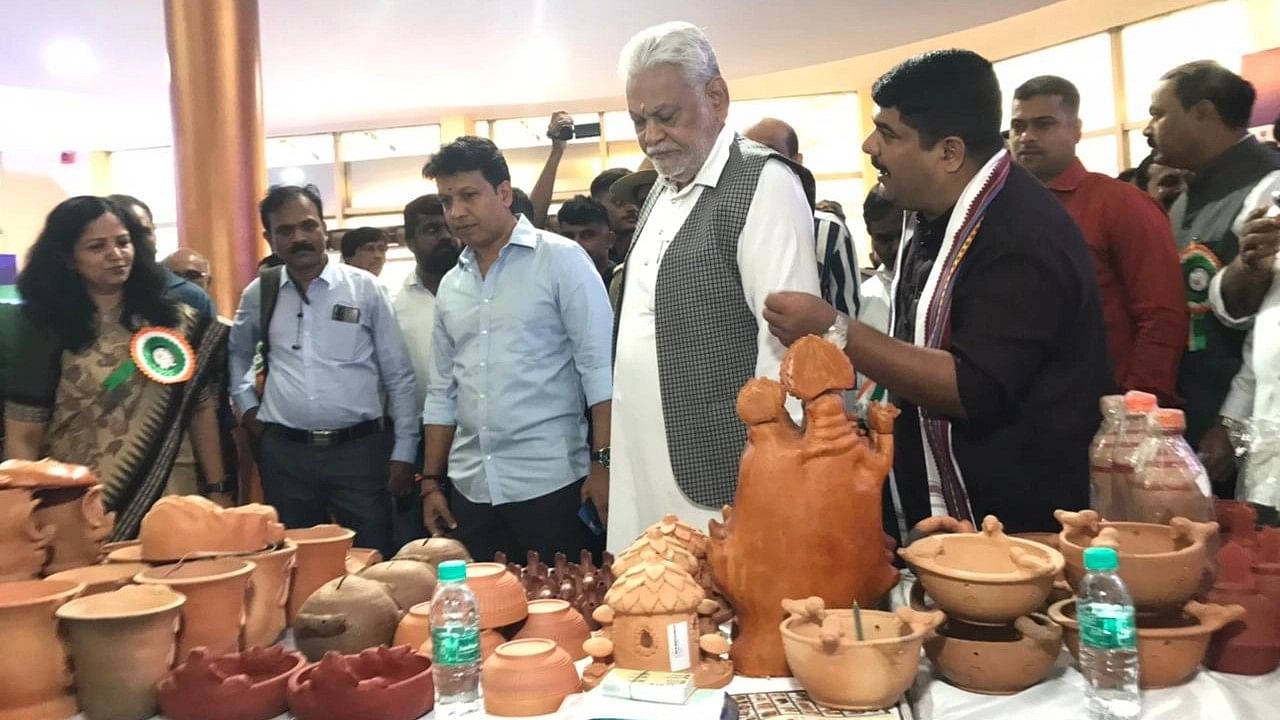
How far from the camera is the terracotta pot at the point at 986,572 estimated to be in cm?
116

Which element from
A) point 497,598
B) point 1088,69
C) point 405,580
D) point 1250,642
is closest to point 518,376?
point 405,580

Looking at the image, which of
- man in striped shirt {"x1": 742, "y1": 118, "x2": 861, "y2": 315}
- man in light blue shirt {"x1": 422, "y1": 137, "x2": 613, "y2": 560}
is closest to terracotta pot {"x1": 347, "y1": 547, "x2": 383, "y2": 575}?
man in light blue shirt {"x1": 422, "y1": 137, "x2": 613, "y2": 560}

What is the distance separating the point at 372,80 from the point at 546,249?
624cm

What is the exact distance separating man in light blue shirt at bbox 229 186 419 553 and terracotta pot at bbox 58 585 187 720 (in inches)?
62.8

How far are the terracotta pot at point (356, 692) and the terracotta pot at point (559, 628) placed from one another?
168mm

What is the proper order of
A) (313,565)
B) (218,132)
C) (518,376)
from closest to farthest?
(313,565), (518,376), (218,132)

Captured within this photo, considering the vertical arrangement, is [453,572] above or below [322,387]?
below

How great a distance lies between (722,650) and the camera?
123 cm

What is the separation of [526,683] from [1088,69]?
768 centimetres

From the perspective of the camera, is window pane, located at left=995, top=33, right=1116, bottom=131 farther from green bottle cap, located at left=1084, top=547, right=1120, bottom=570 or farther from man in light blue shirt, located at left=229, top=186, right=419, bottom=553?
green bottle cap, located at left=1084, top=547, right=1120, bottom=570

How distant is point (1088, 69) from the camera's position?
24.5 ft

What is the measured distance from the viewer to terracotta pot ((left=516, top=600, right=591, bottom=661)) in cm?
134

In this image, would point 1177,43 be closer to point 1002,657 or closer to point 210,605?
point 1002,657

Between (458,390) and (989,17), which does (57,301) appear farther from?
(989,17)
